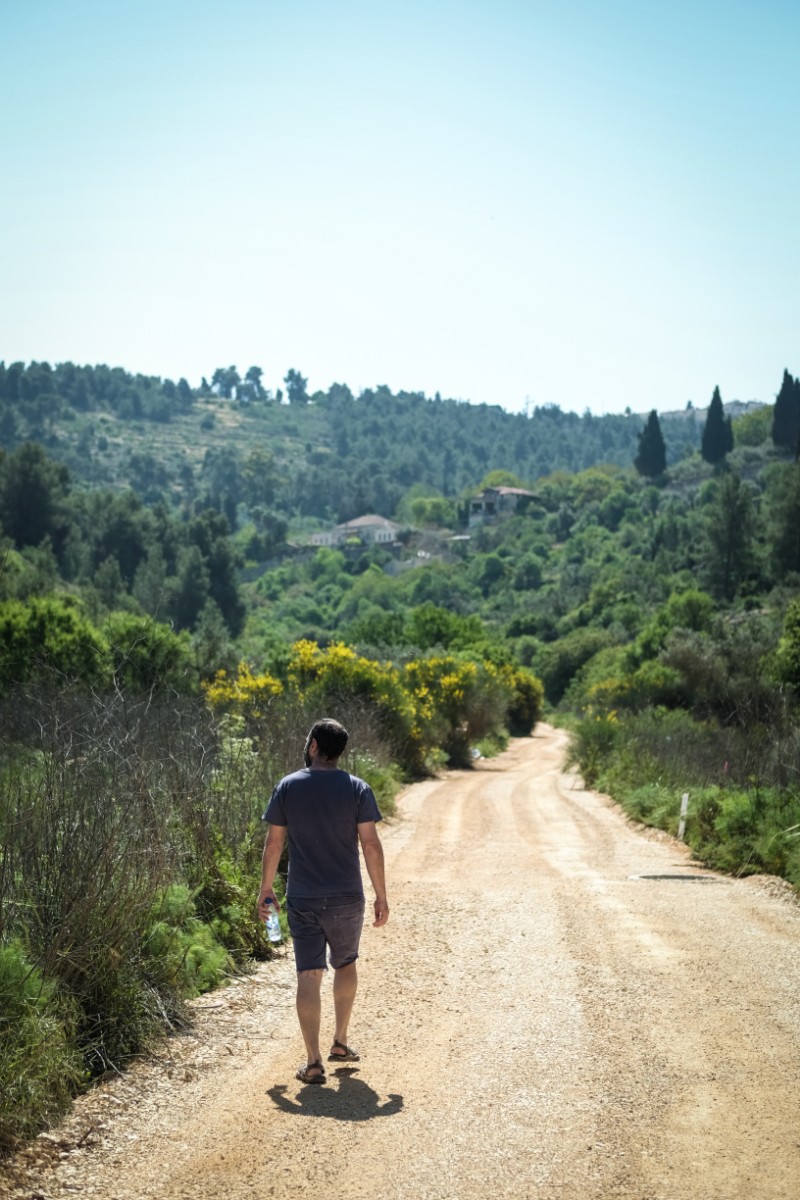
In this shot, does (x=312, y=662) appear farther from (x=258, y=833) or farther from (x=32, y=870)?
(x=32, y=870)

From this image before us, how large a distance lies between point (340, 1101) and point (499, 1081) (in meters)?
0.83

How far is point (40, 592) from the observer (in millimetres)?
49125

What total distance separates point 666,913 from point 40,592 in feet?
135

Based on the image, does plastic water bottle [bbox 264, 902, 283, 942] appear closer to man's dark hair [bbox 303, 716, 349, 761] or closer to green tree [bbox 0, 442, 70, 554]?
man's dark hair [bbox 303, 716, 349, 761]

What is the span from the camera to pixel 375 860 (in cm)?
670

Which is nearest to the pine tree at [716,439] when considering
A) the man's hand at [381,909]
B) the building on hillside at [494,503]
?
the building on hillside at [494,503]

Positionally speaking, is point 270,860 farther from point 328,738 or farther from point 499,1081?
point 499,1081

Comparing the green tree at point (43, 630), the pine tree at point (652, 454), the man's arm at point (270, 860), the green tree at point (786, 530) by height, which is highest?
the pine tree at point (652, 454)

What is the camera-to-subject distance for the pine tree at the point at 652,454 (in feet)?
541

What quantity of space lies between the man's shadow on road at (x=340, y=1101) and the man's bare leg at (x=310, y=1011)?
165mm

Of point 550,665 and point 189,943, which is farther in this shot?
point 550,665

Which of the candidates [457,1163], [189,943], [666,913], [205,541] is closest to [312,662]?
[666,913]

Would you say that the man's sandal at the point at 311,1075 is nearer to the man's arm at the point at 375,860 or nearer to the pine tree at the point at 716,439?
the man's arm at the point at 375,860

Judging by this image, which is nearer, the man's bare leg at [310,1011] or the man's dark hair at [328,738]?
the man's bare leg at [310,1011]
